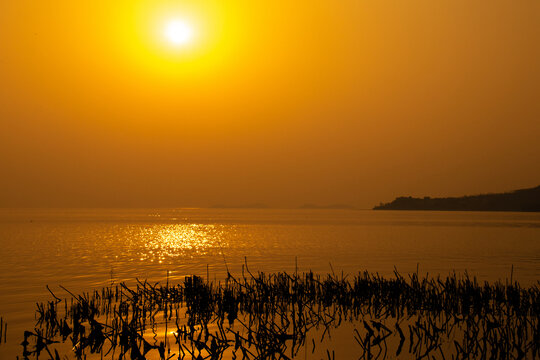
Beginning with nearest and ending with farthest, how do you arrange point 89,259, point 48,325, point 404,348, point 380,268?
point 404,348
point 48,325
point 380,268
point 89,259

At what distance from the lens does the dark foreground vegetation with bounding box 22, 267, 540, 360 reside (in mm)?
11922

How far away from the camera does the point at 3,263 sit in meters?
37.1

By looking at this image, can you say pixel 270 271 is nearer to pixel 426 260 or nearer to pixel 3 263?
pixel 426 260

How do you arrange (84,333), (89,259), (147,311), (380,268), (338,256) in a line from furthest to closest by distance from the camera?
(338,256) → (89,259) → (380,268) → (147,311) → (84,333)

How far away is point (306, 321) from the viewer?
47.9ft

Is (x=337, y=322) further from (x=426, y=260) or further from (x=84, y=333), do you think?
(x=426, y=260)

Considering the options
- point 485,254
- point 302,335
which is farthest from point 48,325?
point 485,254

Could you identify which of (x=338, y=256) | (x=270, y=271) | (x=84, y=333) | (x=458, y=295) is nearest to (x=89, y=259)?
(x=270, y=271)

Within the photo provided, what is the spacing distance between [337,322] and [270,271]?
19190 millimetres

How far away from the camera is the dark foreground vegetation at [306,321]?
11.9 metres

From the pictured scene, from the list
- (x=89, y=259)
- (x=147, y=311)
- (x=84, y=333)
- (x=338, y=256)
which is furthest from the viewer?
(x=338, y=256)

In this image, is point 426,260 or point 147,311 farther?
point 426,260

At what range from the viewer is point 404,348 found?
40.0 ft

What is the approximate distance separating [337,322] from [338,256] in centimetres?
3083
